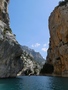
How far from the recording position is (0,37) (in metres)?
65.1

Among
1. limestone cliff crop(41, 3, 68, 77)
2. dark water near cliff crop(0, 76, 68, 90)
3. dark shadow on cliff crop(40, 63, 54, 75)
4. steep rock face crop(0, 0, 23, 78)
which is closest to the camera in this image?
dark water near cliff crop(0, 76, 68, 90)

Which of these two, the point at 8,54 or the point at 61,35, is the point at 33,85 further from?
the point at 61,35

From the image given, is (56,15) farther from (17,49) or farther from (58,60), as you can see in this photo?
(17,49)

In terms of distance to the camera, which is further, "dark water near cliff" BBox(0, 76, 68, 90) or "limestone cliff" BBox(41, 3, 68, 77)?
"limestone cliff" BBox(41, 3, 68, 77)

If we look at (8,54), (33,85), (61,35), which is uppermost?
(61,35)

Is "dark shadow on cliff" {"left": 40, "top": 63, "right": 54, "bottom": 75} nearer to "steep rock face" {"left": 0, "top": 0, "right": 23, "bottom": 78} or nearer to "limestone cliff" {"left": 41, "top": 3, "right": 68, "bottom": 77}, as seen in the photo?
"limestone cliff" {"left": 41, "top": 3, "right": 68, "bottom": 77}

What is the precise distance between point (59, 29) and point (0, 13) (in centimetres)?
3037

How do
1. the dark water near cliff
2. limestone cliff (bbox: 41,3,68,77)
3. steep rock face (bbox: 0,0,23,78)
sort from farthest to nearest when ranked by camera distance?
limestone cliff (bbox: 41,3,68,77) → steep rock face (bbox: 0,0,23,78) → the dark water near cliff

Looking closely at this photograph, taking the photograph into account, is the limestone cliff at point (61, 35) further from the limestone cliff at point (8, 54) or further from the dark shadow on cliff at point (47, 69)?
the limestone cliff at point (8, 54)

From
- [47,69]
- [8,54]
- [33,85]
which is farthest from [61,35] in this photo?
[33,85]

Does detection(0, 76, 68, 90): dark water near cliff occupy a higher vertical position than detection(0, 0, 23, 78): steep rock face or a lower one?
lower

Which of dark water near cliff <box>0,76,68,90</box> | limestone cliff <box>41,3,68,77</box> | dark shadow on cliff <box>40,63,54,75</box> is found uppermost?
limestone cliff <box>41,3,68,77</box>

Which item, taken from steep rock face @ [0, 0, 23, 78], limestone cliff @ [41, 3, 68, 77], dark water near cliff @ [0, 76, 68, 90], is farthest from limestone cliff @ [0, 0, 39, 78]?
limestone cliff @ [41, 3, 68, 77]

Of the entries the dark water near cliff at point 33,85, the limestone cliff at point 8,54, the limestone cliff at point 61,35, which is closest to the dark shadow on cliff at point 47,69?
the limestone cliff at point 61,35
